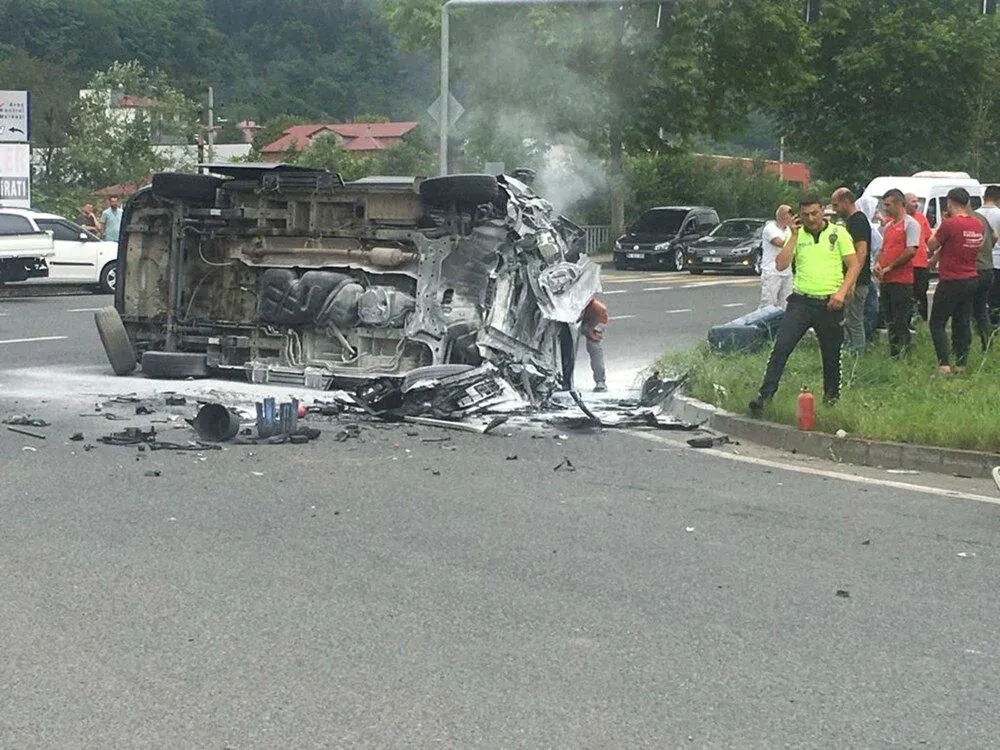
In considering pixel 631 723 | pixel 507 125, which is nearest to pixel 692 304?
pixel 507 125

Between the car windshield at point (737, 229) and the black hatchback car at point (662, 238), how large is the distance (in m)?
0.70

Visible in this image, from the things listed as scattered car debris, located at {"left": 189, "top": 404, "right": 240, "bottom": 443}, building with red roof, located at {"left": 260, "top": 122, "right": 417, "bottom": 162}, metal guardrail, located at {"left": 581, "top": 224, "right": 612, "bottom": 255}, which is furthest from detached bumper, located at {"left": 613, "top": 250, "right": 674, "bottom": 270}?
building with red roof, located at {"left": 260, "top": 122, "right": 417, "bottom": 162}

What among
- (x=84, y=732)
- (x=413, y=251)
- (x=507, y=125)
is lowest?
(x=84, y=732)

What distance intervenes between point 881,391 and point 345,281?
459 centimetres

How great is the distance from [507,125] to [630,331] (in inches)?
701

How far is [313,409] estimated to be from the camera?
1238 centimetres

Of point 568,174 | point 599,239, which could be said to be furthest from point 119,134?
point 568,174

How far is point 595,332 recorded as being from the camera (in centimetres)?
1423

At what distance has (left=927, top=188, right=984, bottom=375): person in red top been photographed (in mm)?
12852

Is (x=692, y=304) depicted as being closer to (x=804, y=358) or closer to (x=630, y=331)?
(x=630, y=331)

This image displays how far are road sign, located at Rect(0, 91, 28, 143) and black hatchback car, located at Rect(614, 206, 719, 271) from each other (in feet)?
50.9

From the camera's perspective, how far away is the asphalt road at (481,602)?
4941 mm

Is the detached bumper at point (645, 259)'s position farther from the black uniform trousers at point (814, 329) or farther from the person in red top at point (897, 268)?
the black uniform trousers at point (814, 329)

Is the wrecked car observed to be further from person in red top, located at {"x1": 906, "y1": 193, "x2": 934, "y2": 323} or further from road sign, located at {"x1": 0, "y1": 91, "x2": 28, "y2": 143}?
road sign, located at {"x1": 0, "y1": 91, "x2": 28, "y2": 143}
